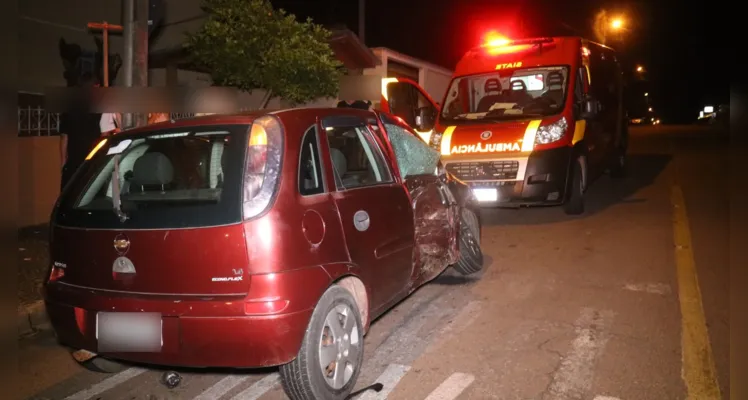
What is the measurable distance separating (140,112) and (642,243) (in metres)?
5.87

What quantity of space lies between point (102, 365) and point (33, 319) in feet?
4.41

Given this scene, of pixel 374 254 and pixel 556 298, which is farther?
pixel 556 298

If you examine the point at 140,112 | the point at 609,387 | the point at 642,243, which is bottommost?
the point at 609,387

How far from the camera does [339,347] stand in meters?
3.60

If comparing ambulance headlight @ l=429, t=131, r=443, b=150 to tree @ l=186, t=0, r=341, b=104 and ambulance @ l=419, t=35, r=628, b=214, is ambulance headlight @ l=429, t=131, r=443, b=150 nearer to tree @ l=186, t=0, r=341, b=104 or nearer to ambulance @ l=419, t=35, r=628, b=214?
ambulance @ l=419, t=35, r=628, b=214

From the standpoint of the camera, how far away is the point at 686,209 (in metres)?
9.24

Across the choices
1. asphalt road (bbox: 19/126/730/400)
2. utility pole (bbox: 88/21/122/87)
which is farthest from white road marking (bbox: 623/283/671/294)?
utility pole (bbox: 88/21/122/87)

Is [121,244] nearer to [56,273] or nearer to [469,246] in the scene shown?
[56,273]

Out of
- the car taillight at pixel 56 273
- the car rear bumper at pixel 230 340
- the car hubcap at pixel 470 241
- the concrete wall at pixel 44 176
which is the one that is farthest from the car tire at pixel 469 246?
the concrete wall at pixel 44 176

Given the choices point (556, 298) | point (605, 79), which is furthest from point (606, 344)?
point (605, 79)

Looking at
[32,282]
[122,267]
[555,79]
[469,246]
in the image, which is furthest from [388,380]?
[555,79]

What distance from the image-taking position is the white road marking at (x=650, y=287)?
5579 millimetres

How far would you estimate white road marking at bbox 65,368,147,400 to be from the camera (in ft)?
12.7

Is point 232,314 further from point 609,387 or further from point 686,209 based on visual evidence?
point 686,209
